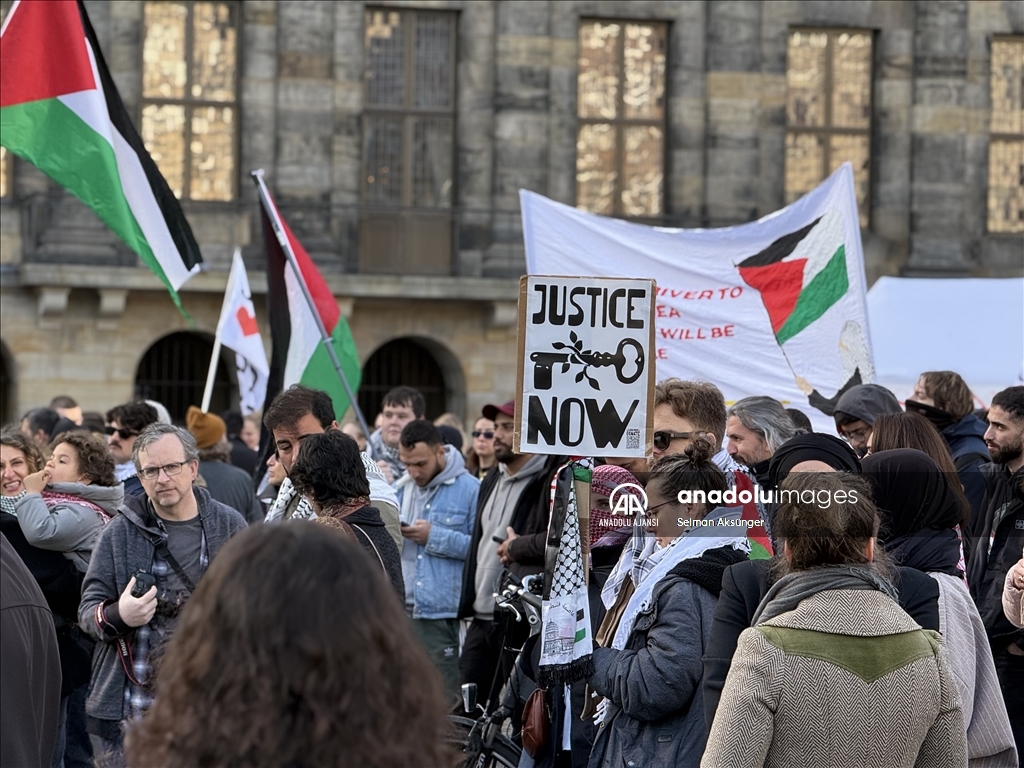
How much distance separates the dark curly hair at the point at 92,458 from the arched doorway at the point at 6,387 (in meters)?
12.6

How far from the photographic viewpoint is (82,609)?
552cm

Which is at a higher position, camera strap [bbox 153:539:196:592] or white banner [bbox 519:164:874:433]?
white banner [bbox 519:164:874:433]

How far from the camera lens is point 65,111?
8883 millimetres

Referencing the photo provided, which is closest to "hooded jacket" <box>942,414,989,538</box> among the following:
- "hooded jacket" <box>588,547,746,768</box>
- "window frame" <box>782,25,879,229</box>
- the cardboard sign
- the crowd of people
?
the crowd of people

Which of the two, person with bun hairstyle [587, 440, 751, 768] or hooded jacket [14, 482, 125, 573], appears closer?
person with bun hairstyle [587, 440, 751, 768]

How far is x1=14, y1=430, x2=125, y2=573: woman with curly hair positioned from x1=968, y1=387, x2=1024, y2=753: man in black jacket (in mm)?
3206

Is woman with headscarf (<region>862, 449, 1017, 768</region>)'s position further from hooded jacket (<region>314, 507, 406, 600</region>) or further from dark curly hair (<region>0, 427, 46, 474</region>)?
dark curly hair (<region>0, 427, 46, 474</region>)

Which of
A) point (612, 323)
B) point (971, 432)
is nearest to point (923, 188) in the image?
point (971, 432)

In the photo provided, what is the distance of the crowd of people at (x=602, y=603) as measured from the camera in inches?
86.7

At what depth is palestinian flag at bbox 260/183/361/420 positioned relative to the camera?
9.73 metres

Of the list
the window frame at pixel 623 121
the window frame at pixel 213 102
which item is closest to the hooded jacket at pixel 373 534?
the window frame at pixel 213 102

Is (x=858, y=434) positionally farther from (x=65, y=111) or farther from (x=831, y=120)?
(x=831, y=120)

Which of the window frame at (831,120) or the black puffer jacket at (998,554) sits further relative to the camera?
the window frame at (831,120)

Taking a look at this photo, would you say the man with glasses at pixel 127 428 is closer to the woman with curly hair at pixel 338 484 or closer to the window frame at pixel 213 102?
the woman with curly hair at pixel 338 484
